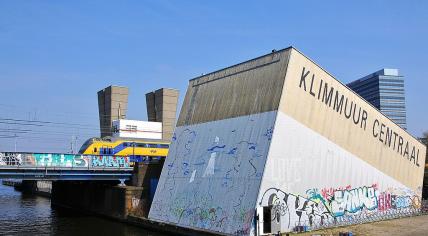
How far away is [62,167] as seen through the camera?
143ft

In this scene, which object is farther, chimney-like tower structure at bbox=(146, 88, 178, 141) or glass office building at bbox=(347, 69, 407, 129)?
glass office building at bbox=(347, 69, 407, 129)

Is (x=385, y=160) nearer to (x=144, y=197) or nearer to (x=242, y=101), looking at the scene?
(x=242, y=101)

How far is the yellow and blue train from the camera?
5425 centimetres

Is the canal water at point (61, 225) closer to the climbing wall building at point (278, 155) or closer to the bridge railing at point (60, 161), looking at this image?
the climbing wall building at point (278, 155)

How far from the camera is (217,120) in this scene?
35344 mm

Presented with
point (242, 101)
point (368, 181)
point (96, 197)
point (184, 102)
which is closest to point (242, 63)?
point (242, 101)

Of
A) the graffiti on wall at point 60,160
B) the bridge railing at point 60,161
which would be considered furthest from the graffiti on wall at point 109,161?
the graffiti on wall at point 60,160

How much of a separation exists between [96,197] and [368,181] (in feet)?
102

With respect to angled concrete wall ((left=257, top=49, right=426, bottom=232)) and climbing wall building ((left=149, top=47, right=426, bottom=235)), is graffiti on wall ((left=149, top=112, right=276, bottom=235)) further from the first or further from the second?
angled concrete wall ((left=257, top=49, right=426, bottom=232))

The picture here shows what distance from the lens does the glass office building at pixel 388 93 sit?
132m

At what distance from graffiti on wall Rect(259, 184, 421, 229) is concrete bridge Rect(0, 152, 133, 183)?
916 inches

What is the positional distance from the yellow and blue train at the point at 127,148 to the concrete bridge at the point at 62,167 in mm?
4165

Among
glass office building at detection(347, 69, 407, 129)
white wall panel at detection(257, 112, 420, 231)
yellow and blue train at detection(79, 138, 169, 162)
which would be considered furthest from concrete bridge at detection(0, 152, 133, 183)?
glass office building at detection(347, 69, 407, 129)

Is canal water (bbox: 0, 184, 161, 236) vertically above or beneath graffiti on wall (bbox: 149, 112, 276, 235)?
beneath
